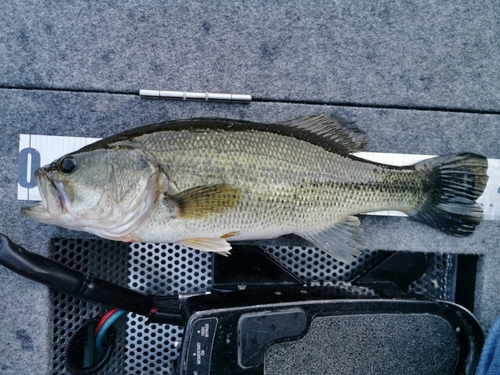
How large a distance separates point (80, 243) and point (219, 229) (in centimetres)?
64

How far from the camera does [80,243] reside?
158 centimetres

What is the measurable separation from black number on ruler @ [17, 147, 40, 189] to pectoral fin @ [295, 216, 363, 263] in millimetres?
1023

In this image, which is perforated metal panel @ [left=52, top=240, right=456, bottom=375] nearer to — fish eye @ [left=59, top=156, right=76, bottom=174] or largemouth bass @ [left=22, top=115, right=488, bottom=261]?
largemouth bass @ [left=22, top=115, right=488, bottom=261]

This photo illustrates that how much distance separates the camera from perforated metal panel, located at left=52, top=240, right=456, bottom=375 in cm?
161

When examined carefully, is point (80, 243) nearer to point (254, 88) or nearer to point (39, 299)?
point (39, 299)

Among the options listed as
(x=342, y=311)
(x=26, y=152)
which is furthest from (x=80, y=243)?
(x=342, y=311)

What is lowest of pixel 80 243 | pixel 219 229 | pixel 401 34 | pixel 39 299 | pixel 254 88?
pixel 39 299

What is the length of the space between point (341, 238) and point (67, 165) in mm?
926

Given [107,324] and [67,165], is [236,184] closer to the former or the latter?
[67,165]

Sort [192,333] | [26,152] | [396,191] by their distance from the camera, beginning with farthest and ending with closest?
[26,152] < [396,191] < [192,333]

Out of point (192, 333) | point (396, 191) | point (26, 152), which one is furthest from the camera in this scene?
point (26, 152)

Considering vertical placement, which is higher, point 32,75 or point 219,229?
point 32,75

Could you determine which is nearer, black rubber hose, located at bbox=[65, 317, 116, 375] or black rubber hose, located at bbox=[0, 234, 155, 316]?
black rubber hose, located at bbox=[0, 234, 155, 316]

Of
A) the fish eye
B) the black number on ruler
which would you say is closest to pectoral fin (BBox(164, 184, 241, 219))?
the fish eye
